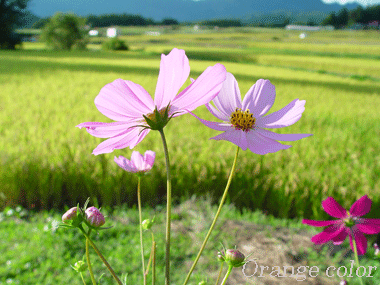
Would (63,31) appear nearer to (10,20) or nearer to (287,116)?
(10,20)

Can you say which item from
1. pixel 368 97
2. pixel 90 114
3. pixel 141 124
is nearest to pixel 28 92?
pixel 90 114

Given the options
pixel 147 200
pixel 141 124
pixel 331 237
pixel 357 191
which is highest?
pixel 141 124

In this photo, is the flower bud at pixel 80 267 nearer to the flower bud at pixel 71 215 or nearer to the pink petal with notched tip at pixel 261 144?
the flower bud at pixel 71 215

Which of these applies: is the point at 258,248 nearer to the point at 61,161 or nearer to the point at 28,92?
the point at 61,161

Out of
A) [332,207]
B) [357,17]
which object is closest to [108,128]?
[332,207]

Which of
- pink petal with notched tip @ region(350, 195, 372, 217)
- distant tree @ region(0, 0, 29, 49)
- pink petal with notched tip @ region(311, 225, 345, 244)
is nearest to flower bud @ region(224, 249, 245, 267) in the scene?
pink petal with notched tip @ region(311, 225, 345, 244)
